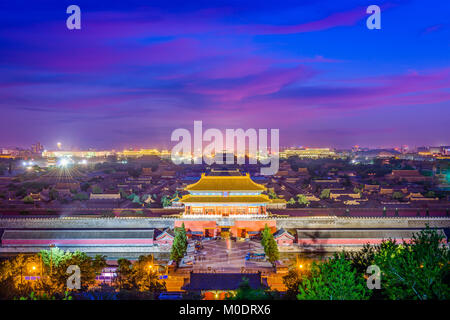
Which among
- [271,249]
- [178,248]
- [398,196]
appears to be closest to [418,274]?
[271,249]

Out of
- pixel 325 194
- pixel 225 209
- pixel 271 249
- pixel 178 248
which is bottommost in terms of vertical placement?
pixel 271 249

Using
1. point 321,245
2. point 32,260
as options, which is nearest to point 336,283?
point 321,245

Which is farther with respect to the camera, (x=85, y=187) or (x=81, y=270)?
(x=85, y=187)

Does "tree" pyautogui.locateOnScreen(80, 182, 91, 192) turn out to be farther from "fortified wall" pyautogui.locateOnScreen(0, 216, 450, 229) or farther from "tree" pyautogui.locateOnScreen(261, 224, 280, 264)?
"tree" pyautogui.locateOnScreen(261, 224, 280, 264)

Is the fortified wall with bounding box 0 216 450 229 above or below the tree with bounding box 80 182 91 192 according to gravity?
below

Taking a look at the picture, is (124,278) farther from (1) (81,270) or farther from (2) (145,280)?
(1) (81,270)

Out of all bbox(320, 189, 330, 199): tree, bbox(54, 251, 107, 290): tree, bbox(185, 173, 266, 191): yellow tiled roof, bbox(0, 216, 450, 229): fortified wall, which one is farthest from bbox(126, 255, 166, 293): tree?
bbox(320, 189, 330, 199): tree

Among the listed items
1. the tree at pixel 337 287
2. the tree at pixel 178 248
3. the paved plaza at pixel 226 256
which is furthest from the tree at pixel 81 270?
the tree at pixel 337 287
